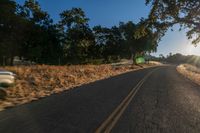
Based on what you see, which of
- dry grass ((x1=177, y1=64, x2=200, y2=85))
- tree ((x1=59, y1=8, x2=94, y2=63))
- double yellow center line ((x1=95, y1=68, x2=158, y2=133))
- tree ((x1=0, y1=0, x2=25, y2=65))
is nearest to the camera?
double yellow center line ((x1=95, y1=68, x2=158, y2=133))

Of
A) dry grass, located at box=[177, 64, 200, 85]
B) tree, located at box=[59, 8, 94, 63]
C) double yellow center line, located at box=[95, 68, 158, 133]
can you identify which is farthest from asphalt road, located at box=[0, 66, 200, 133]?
tree, located at box=[59, 8, 94, 63]

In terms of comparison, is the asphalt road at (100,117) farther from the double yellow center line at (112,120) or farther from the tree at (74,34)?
the tree at (74,34)

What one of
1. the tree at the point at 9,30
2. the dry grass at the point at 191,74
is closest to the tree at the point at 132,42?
the dry grass at the point at 191,74

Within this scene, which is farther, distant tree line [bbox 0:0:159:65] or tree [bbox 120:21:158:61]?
tree [bbox 120:21:158:61]

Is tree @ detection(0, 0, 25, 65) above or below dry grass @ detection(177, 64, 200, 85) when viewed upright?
above

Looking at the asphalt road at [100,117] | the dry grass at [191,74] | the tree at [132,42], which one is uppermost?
the tree at [132,42]

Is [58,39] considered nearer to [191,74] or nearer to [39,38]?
[39,38]

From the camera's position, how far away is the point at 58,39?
2534 inches

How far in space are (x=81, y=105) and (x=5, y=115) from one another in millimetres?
3167

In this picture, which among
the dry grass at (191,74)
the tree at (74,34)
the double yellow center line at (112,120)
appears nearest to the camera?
the double yellow center line at (112,120)

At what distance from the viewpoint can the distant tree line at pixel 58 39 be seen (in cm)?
4977

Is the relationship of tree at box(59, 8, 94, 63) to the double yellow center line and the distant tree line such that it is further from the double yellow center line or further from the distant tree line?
the double yellow center line

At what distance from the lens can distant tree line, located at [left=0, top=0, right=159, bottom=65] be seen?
49772 mm

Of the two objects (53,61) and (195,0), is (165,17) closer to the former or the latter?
(195,0)
